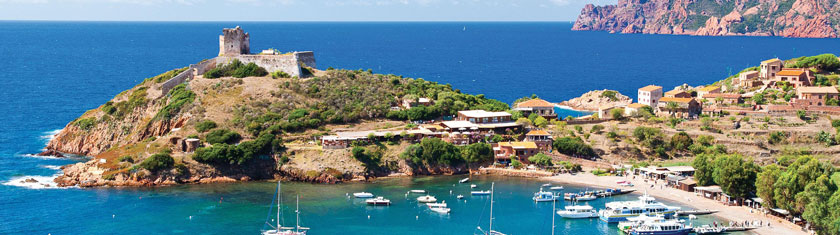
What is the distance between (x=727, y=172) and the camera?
64875mm

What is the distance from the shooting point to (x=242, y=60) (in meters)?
95.9

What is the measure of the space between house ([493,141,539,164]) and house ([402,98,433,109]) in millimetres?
14080

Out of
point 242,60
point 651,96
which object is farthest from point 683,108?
point 242,60

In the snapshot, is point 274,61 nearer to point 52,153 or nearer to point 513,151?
point 52,153

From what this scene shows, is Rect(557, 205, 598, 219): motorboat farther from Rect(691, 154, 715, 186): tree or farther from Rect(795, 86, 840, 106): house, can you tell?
Rect(795, 86, 840, 106): house

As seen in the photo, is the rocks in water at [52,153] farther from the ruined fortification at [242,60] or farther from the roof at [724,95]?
the roof at [724,95]

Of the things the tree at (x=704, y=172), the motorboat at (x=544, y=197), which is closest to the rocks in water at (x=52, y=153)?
the motorboat at (x=544, y=197)

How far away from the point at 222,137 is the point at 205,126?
3690 millimetres

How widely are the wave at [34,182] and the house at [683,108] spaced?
62.3 m

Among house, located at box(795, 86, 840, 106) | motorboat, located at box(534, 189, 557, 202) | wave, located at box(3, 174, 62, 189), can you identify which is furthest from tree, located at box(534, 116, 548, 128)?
wave, located at box(3, 174, 62, 189)

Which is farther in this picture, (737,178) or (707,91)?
(707,91)

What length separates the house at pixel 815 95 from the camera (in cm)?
9062

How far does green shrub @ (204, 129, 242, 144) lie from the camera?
76.5 meters

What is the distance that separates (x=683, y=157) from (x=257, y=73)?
46.6m
